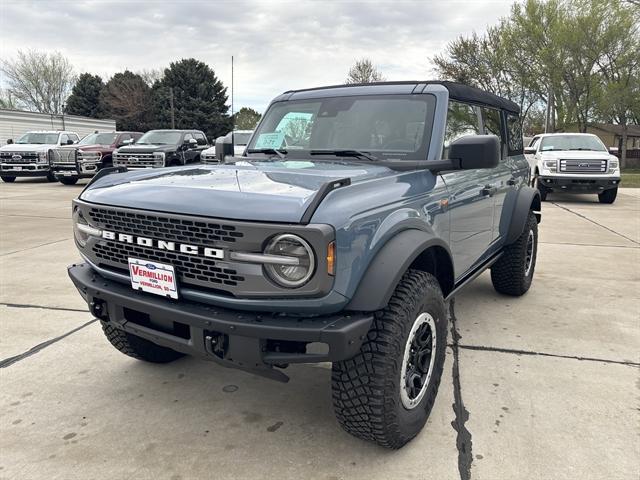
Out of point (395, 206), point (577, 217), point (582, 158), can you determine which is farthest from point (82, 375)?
point (582, 158)

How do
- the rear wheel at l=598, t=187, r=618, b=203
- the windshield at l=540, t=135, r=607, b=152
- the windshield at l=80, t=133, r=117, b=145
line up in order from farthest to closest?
the windshield at l=80, t=133, r=117, b=145 < the windshield at l=540, t=135, r=607, b=152 < the rear wheel at l=598, t=187, r=618, b=203

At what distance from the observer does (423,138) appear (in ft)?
10.0

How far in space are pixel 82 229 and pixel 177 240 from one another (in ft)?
2.63

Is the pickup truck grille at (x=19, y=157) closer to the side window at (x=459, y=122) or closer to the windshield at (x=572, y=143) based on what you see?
the windshield at (x=572, y=143)

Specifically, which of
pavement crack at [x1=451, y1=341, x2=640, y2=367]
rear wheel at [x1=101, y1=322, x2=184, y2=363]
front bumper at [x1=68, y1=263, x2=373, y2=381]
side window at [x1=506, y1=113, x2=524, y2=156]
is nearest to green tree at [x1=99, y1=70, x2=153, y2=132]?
side window at [x1=506, y1=113, x2=524, y2=156]

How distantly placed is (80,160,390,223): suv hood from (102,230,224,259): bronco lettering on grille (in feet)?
0.47

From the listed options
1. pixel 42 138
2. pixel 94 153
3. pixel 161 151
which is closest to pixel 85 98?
pixel 42 138

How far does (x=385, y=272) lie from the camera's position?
2.11 m

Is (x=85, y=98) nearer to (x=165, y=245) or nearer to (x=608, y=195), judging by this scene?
(x=608, y=195)

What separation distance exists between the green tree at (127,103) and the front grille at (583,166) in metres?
45.7

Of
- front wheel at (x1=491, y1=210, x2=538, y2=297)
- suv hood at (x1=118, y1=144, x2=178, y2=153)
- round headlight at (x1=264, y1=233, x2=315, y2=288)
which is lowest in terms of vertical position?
front wheel at (x1=491, y1=210, x2=538, y2=297)

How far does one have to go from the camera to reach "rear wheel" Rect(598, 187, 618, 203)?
12.2 metres

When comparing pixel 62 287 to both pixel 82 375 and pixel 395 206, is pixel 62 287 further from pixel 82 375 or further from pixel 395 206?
pixel 395 206

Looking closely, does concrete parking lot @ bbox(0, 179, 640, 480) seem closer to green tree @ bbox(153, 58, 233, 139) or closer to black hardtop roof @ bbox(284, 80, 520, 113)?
black hardtop roof @ bbox(284, 80, 520, 113)
